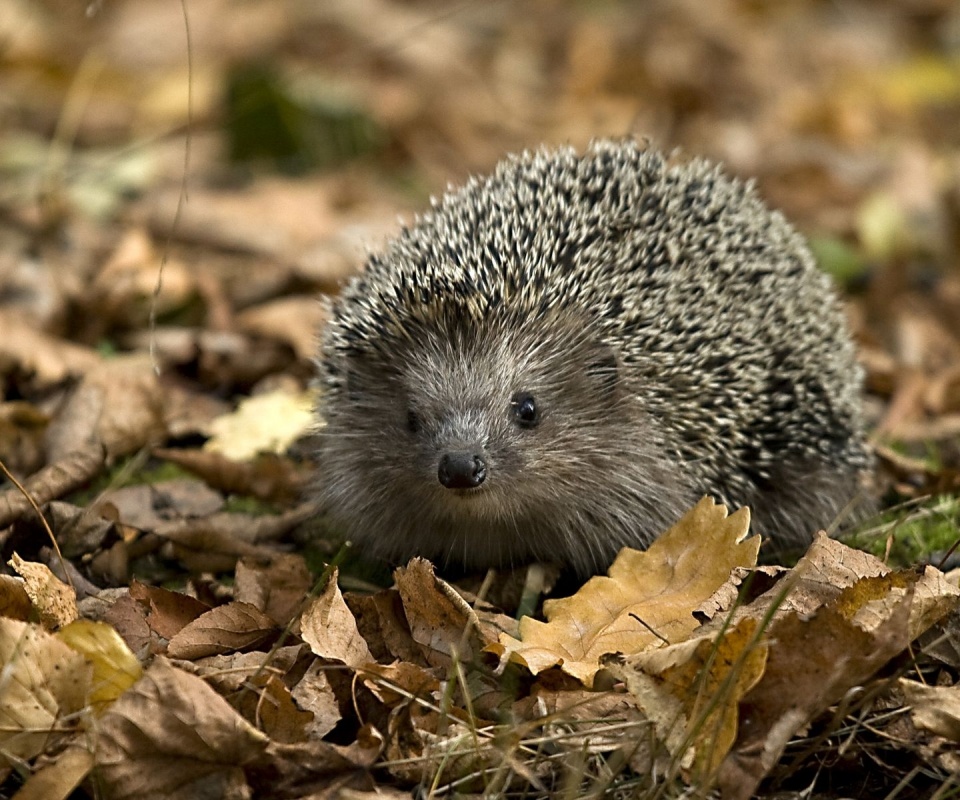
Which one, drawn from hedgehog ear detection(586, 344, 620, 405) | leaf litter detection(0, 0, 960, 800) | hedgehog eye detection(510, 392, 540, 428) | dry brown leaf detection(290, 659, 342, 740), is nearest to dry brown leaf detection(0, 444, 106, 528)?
leaf litter detection(0, 0, 960, 800)

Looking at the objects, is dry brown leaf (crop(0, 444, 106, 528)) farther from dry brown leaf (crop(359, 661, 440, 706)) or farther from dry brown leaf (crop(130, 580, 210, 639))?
dry brown leaf (crop(359, 661, 440, 706))

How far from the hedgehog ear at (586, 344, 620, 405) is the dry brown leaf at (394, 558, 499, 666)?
52.1 inches

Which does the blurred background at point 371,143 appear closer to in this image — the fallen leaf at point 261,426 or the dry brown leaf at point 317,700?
the fallen leaf at point 261,426

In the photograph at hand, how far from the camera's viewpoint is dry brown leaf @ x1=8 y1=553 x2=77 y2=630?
429cm

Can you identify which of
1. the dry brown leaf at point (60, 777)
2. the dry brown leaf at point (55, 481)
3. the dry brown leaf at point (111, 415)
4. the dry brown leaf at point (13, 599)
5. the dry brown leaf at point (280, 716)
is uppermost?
the dry brown leaf at point (111, 415)

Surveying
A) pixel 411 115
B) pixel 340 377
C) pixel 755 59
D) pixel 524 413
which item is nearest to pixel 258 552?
pixel 340 377

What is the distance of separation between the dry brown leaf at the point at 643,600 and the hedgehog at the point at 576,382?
65cm

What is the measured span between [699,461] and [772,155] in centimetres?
732

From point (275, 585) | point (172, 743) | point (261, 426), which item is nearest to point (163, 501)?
point (261, 426)

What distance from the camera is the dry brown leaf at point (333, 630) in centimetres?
425

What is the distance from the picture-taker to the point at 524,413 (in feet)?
17.8

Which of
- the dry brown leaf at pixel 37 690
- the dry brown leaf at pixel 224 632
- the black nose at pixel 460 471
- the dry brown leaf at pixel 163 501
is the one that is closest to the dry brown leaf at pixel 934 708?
the black nose at pixel 460 471

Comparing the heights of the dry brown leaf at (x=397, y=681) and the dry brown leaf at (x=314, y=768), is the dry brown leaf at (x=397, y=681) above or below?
above

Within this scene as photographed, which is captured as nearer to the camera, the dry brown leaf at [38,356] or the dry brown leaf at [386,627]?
the dry brown leaf at [386,627]
